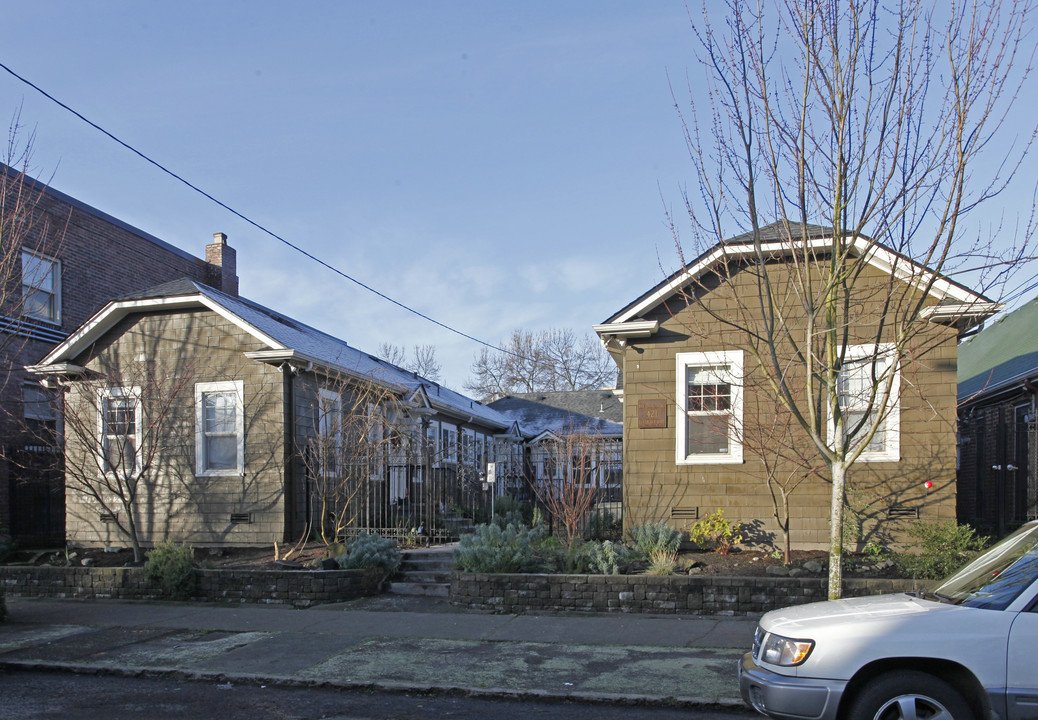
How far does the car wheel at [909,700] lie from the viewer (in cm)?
472

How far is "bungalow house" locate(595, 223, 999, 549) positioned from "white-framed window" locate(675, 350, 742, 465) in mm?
16

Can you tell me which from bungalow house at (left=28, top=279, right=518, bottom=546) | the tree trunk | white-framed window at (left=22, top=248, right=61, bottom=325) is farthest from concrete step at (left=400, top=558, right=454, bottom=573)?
white-framed window at (left=22, top=248, right=61, bottom=325)

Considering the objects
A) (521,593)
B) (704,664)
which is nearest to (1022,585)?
(704,664)

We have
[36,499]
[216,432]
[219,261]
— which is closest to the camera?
[216,432]

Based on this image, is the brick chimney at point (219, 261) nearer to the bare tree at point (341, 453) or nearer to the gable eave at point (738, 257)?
the bare tree at point (341, 453)

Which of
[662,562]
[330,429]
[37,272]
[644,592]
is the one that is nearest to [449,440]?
[330,429]

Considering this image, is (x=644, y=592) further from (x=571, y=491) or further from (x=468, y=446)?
(x=468, y=446)

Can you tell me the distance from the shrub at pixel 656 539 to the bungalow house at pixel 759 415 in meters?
0.91

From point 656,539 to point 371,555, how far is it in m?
4.09

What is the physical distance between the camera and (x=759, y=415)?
12.3 metres

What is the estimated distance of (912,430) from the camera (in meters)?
11.9

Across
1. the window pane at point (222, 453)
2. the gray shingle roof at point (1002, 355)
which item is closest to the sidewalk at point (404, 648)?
the window pane at point (222, 453)

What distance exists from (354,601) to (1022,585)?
348 inches

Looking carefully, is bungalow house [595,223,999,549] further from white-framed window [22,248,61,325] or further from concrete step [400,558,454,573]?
white-framed window [22,248,61,325]
